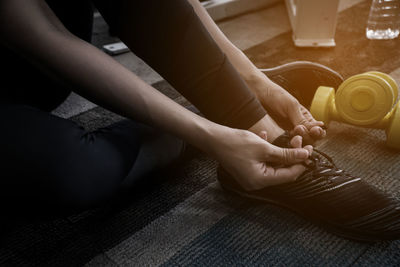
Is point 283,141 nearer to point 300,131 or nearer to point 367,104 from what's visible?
point 300,131

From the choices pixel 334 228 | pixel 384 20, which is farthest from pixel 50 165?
pixel 384 20

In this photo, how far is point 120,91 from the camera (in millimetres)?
520

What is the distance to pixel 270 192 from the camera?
633 mm

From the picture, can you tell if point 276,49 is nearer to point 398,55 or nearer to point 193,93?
point 398,55

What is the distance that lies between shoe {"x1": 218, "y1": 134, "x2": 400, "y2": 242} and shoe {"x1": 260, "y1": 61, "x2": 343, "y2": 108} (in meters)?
0.30

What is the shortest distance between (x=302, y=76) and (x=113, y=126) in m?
0.51

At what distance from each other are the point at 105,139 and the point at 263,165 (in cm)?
30

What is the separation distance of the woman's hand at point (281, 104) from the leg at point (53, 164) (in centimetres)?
34

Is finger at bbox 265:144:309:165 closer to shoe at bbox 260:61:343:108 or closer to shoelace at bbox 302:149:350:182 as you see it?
shoelace at bbox 302:149:350:182

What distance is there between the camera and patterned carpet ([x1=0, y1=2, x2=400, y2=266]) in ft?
1.85

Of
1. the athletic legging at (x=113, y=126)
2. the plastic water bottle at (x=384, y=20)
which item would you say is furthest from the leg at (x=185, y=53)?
the plastic water bottle at (x=384, y=20)

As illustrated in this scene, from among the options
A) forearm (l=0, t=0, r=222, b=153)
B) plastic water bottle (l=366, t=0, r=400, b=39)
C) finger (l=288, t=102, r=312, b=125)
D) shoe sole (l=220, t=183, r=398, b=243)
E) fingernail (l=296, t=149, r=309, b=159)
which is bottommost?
shoe sole (l=220, t=183, r=398, b=243)

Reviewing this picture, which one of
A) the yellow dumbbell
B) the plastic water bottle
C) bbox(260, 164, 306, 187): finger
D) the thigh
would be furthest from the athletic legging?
the plastic water bottle

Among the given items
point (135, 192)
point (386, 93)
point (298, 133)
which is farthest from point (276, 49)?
point (135, 192)
